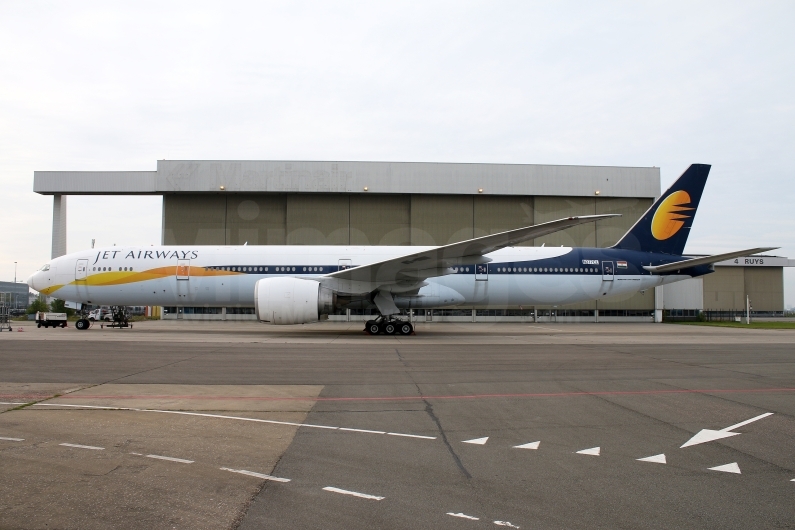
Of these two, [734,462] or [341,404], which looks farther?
[341,404]

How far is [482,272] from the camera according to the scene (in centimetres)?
2147

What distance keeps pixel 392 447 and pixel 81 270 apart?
2054cm

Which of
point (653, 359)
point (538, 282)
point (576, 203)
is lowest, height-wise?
point (653, 359)

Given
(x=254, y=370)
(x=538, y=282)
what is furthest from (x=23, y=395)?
(x=538, y=282)

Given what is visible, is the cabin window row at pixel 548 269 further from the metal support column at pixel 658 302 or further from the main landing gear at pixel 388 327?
the metal support column at pixel 658 302

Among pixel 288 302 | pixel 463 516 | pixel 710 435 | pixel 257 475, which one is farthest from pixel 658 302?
pixel 257 475

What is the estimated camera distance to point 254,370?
10.0 m

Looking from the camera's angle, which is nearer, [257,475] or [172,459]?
[257,475]

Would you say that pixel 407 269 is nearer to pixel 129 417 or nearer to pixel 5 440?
pixel 129 417

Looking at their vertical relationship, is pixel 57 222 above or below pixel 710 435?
above

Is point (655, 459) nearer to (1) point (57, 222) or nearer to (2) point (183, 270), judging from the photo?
(2) point (183, 270)

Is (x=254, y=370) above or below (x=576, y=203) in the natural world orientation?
below

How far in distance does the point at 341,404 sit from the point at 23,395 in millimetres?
4286

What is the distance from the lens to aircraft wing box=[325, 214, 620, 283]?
54.5 ft
